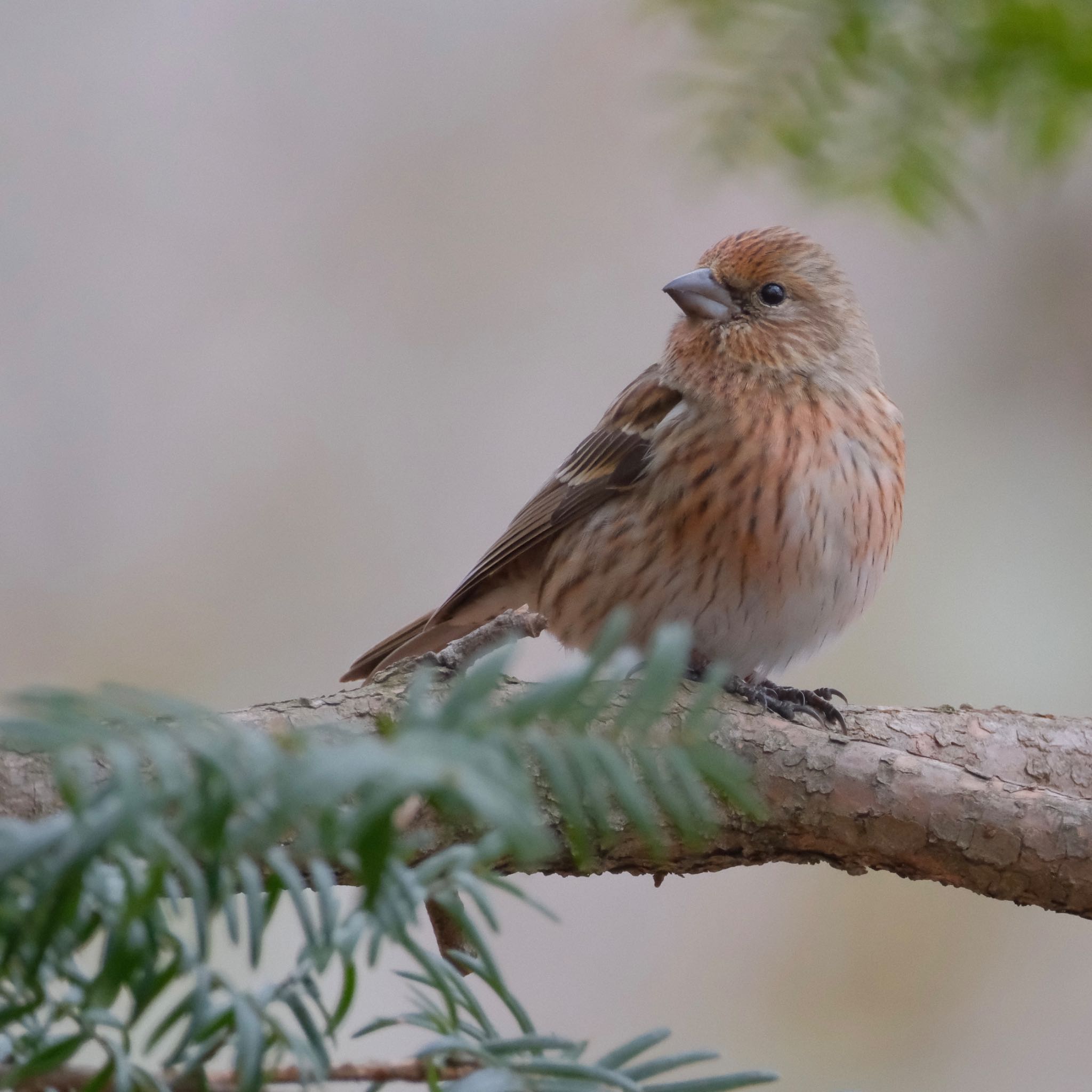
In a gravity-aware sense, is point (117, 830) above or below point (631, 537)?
below

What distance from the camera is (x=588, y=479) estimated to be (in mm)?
3619

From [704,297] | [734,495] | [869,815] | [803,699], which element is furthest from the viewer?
[704,297]

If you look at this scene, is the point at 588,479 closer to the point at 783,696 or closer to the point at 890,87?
the point at 783,696

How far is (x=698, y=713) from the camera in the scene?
2.04 ft

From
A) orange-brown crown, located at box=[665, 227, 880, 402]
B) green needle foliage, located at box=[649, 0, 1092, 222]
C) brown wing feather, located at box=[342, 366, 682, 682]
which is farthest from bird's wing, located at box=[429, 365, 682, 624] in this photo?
green needle foliage, located at box=[649, 0, 1092, 222]

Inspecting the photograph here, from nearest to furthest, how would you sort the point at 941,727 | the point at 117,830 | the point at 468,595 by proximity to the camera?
the point at 117,830 < the point at 941,727 < the point at 468,595

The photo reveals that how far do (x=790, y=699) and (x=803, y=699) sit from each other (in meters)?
0.07

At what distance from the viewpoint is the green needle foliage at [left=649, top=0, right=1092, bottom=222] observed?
5.29 ft

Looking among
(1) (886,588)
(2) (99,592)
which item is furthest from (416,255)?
(1) (886,588)

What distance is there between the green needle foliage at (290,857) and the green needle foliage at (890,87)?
1.22 m

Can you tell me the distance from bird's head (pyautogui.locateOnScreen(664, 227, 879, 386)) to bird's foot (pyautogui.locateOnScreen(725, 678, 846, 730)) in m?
0.80

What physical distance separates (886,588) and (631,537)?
2.16 meters

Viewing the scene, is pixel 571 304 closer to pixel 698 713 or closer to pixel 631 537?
pixel 631 537

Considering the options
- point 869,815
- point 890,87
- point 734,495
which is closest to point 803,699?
point 734,495
